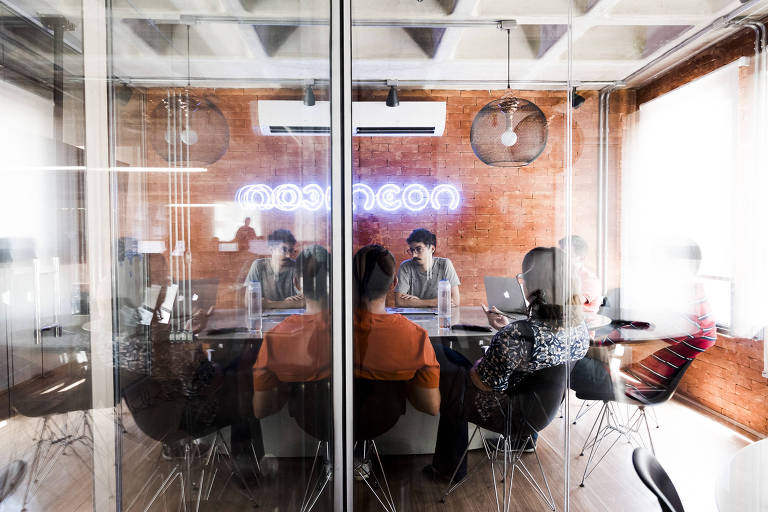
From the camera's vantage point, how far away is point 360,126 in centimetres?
165

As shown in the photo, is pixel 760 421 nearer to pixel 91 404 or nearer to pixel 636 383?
pixel 636 383

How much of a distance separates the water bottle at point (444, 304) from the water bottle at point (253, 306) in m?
0.86

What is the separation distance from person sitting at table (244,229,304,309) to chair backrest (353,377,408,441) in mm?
615

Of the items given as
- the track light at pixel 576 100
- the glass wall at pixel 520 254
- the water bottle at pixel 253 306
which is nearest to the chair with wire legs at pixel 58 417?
the water bottle at pixel 253 306

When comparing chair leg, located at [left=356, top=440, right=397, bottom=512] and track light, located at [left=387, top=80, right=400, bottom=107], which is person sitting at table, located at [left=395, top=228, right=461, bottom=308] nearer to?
track light, located at [left=387, top=80, right=400, bottom=107]

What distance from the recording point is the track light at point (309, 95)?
145cm

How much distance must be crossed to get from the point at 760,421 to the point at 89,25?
280 centimetres

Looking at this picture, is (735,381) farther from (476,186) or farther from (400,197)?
(400,197)

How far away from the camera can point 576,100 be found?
1682mm

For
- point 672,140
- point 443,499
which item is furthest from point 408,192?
point 443,499

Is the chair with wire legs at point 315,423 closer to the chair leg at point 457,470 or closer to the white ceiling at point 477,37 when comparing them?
the chair leg at point 457,470

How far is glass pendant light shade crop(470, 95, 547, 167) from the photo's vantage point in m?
1.66

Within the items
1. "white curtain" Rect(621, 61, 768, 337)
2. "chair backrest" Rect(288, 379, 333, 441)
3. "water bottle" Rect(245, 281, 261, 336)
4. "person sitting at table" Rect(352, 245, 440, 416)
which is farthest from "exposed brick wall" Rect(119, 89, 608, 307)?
"chair backrest" Rect(288, 379, 333, 441)

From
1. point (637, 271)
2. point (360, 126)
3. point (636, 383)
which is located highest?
point (360, 126)
